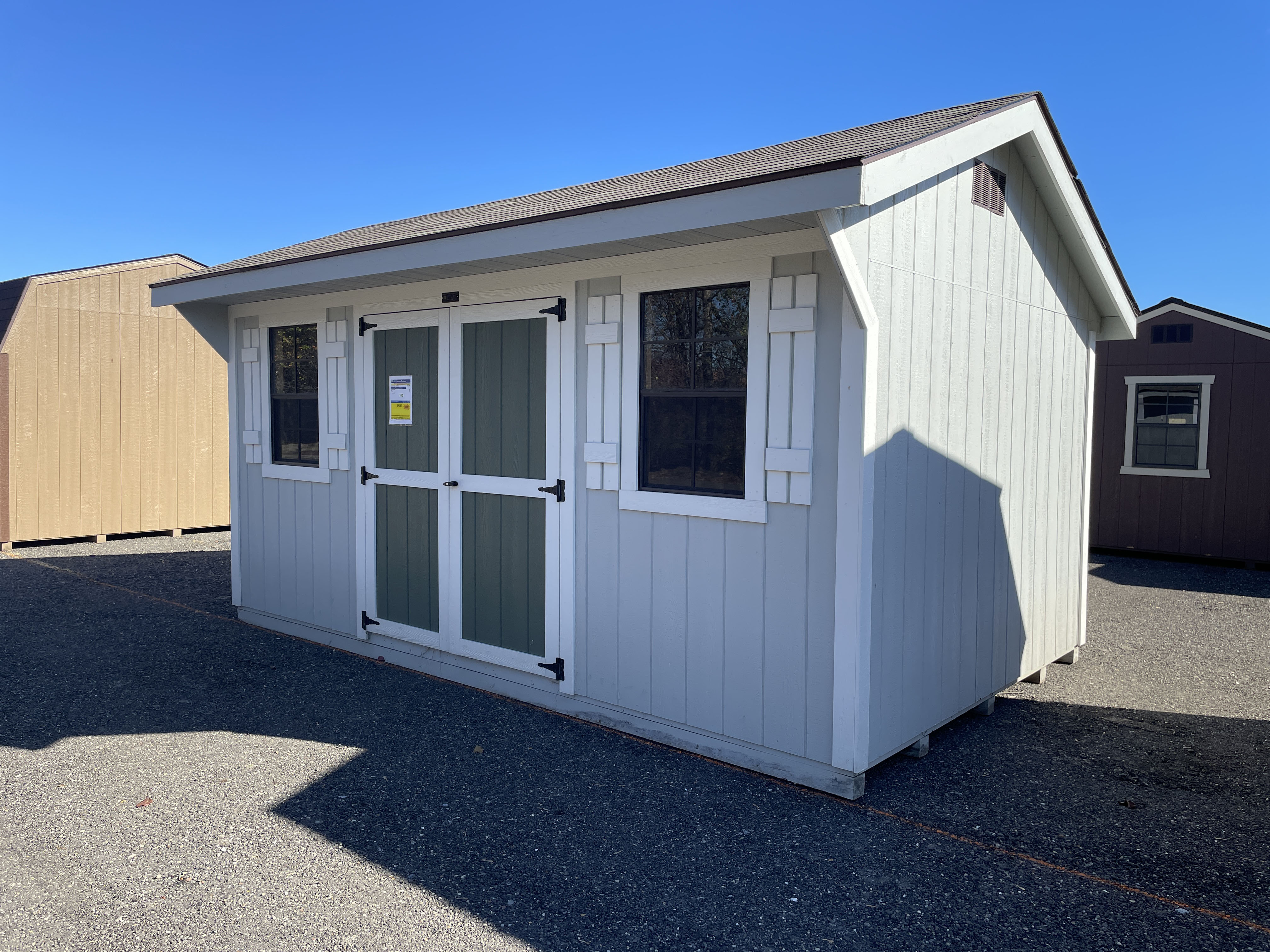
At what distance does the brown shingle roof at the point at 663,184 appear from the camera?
3.47 m

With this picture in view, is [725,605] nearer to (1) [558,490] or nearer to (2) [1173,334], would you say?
(1) [558,490]

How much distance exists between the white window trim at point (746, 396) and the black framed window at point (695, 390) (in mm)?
36

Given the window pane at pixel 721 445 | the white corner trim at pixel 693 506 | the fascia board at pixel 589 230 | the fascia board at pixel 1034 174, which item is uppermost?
the fascia board at pixel 1034 174

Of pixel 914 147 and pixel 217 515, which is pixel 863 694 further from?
pixel 217 515

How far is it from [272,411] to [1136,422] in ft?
32.0

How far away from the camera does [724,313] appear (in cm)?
394

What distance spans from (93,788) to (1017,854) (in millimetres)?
3704

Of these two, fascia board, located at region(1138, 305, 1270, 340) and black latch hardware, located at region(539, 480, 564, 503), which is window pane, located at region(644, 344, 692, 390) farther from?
fascia board, located at region(1138, 305, 1270, 340)

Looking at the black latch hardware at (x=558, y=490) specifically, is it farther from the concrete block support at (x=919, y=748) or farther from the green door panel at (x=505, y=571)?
the concrete block support at (x=919, y=748)

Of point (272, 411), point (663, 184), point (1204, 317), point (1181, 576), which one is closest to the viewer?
point (663, 184)

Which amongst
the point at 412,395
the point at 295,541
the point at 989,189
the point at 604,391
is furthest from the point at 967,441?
the point at 295,541

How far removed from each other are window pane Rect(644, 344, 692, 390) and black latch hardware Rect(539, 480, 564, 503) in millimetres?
740

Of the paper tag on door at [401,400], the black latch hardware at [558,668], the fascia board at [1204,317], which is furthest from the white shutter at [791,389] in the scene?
the fascia board at [1204,317]

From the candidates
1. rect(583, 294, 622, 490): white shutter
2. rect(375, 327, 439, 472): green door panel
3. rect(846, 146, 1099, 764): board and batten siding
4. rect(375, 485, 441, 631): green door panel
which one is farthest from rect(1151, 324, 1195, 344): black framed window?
rect(375, 485, 441, 631): green door panel
